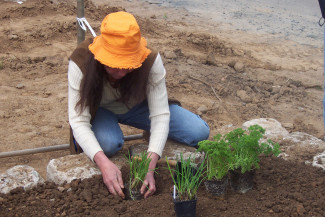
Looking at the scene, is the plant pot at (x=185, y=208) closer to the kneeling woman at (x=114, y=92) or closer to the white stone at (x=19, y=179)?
the kneeling woman at (x=114, y=92)

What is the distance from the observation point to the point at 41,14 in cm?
836

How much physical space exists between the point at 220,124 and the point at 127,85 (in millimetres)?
2257

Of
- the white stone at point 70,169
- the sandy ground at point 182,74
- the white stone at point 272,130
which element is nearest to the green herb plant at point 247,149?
the white stone at point 70,169

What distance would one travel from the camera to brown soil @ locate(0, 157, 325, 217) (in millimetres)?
2908

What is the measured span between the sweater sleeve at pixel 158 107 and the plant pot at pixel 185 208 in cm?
74

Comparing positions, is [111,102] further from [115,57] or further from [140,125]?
[115,57]

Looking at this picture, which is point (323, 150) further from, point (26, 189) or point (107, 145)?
point (26, 189)

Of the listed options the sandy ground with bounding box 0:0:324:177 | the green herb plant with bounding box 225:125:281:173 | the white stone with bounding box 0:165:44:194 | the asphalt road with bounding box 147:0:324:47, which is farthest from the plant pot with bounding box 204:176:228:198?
the asphalt road with bounding box 147:0:324:47

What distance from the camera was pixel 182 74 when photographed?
6.49 m

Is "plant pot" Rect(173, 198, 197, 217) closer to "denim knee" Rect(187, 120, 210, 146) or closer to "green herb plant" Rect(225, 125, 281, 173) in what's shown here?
"green herb plant" Rect(225, 125, 281, 173)

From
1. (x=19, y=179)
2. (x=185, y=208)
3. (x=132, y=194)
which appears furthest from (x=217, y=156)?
(x=19, y=179)

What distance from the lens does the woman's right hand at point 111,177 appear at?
3.15m

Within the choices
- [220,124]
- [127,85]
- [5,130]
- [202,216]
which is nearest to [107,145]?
[127,85]

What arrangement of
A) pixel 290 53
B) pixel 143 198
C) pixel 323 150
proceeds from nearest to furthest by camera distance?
pixel 143 198 → pixel 323 150 → pixel 290 53
